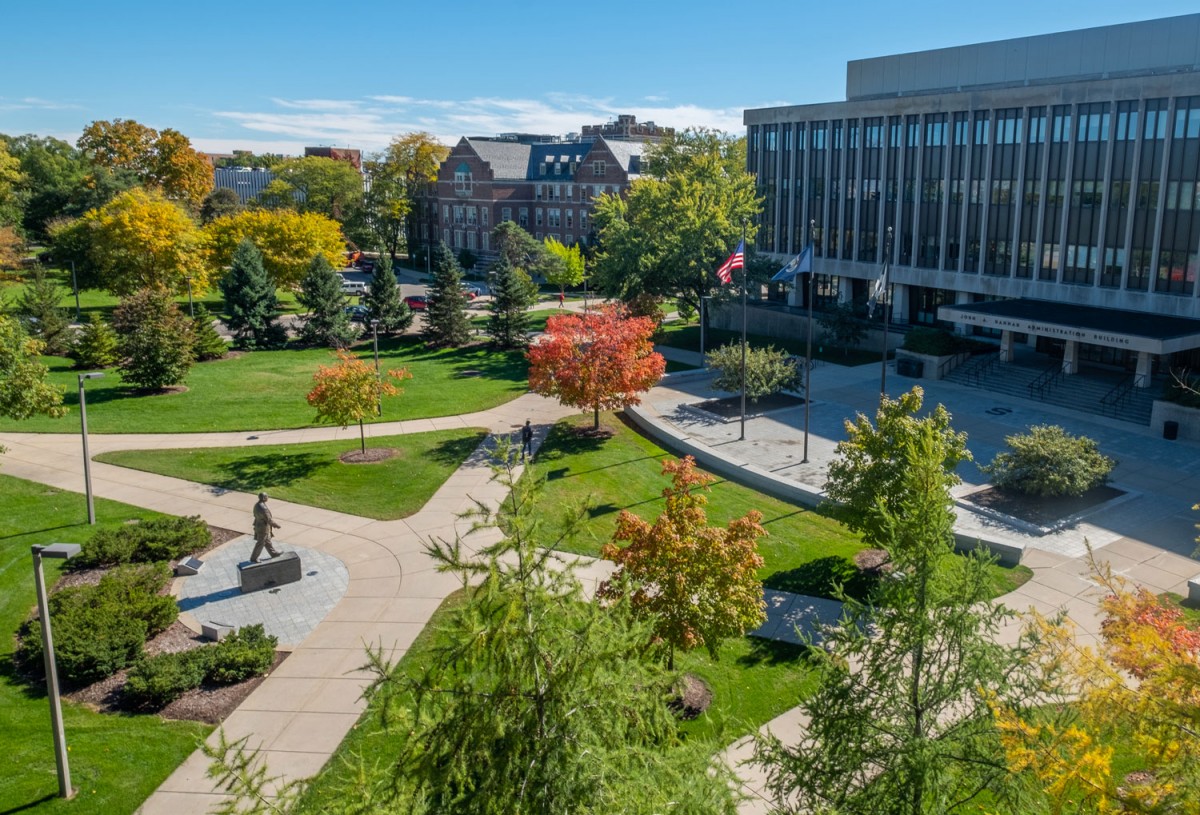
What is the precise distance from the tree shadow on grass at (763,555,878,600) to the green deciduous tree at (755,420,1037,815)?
10.1 m

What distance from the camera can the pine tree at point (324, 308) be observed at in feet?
167

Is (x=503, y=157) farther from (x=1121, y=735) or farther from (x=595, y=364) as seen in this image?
(x=1121, y=735)

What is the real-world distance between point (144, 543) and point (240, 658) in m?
7.16

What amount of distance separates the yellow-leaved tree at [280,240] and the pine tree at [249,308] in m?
6.69

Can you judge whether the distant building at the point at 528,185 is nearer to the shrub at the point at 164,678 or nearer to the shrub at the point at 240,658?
the shrub at the point at 240,658

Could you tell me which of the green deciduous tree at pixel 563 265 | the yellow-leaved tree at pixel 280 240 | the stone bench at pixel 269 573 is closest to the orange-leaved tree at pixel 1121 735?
the stone bench at pixel 269 573

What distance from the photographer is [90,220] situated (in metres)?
58.0

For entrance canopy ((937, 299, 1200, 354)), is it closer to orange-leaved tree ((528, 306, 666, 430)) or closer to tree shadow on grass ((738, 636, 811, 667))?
orange-leaved tree ((528, 306, 666, 430))

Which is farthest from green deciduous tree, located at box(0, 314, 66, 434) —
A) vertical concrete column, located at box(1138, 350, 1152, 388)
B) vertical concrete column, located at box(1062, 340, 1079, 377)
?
vertical concrete column, located at box(1138, 350, 1152, 388)

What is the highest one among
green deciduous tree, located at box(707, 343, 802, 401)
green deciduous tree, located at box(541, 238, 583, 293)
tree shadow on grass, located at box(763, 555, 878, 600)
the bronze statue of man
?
green deciduous tree, located at box(541, 238, 583, 293)

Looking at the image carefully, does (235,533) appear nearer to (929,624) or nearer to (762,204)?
(929,624)

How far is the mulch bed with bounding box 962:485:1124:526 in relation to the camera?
80.8 ft

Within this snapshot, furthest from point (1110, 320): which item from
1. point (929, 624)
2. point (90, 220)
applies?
point (90, 220)

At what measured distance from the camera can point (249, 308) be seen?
167ft
